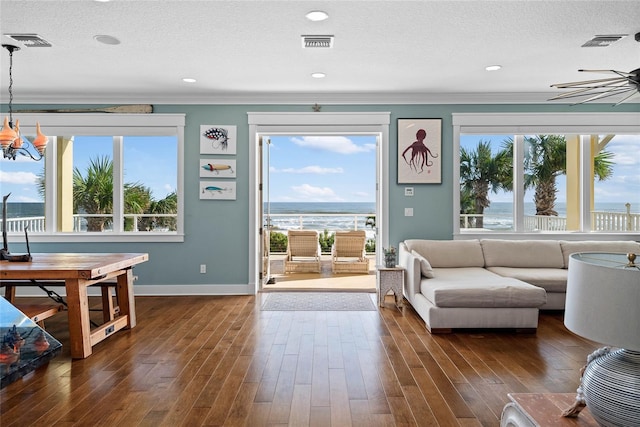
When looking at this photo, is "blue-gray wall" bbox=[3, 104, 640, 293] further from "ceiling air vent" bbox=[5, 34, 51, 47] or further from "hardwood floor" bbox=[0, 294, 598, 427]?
"ceiling air vent" bbox=[5, 34, 51, 47]

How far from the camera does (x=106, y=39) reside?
12.1ft

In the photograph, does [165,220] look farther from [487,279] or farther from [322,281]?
[487,279]

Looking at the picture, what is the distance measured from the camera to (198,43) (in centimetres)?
379

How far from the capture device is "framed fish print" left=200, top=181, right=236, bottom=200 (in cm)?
573

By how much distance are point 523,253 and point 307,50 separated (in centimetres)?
350

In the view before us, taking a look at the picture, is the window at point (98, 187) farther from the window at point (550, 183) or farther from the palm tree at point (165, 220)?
the window at point (550, 183)

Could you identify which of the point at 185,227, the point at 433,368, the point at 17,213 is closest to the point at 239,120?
the point at 185,227

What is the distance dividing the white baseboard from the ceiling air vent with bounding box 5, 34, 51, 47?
311 cm

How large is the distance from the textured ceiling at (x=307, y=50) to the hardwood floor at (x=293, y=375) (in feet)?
8.49

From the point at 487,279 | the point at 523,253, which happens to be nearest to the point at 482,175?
the point at 523,253

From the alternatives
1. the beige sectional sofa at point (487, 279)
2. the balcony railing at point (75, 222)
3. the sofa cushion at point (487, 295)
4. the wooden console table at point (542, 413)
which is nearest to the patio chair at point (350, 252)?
the beige sectional sofa at point (487, 279)

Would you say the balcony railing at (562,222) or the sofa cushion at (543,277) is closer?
the sofa cushion at (543,277)

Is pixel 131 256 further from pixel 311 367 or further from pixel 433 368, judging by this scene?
pixel 433 368

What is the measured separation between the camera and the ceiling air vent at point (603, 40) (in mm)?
3600
